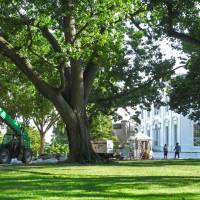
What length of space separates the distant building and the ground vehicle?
2901 centimetres

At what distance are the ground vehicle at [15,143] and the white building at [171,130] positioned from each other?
36729 mm

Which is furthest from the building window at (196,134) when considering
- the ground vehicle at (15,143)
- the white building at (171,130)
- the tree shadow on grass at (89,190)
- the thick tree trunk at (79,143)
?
the tree shadow on grass at (89,190)

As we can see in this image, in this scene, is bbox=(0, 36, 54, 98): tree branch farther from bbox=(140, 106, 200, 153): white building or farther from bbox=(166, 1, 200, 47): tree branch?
bbox=(140, 106, 200, 153): white building

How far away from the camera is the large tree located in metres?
28.4

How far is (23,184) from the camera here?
15586 mm

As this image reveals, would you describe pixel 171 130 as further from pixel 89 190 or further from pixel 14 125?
pixel 89 190

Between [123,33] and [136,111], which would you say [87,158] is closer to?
[123,33]

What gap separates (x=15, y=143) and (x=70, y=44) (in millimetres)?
12284

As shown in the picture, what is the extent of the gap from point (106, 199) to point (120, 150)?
52.4 meters

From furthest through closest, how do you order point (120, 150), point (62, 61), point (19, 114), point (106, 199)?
point (120, 150) → point (19, 114) → point (62, 61) → point (106, 199)

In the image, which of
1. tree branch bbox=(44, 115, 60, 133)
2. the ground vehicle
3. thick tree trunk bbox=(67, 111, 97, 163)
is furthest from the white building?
thick tree trunk bbox=(67, 111, 97, 163)

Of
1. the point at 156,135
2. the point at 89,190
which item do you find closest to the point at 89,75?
the point at 89,190

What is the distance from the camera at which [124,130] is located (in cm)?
7106

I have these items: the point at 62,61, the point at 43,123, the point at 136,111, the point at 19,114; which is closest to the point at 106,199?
the point at 62,61
